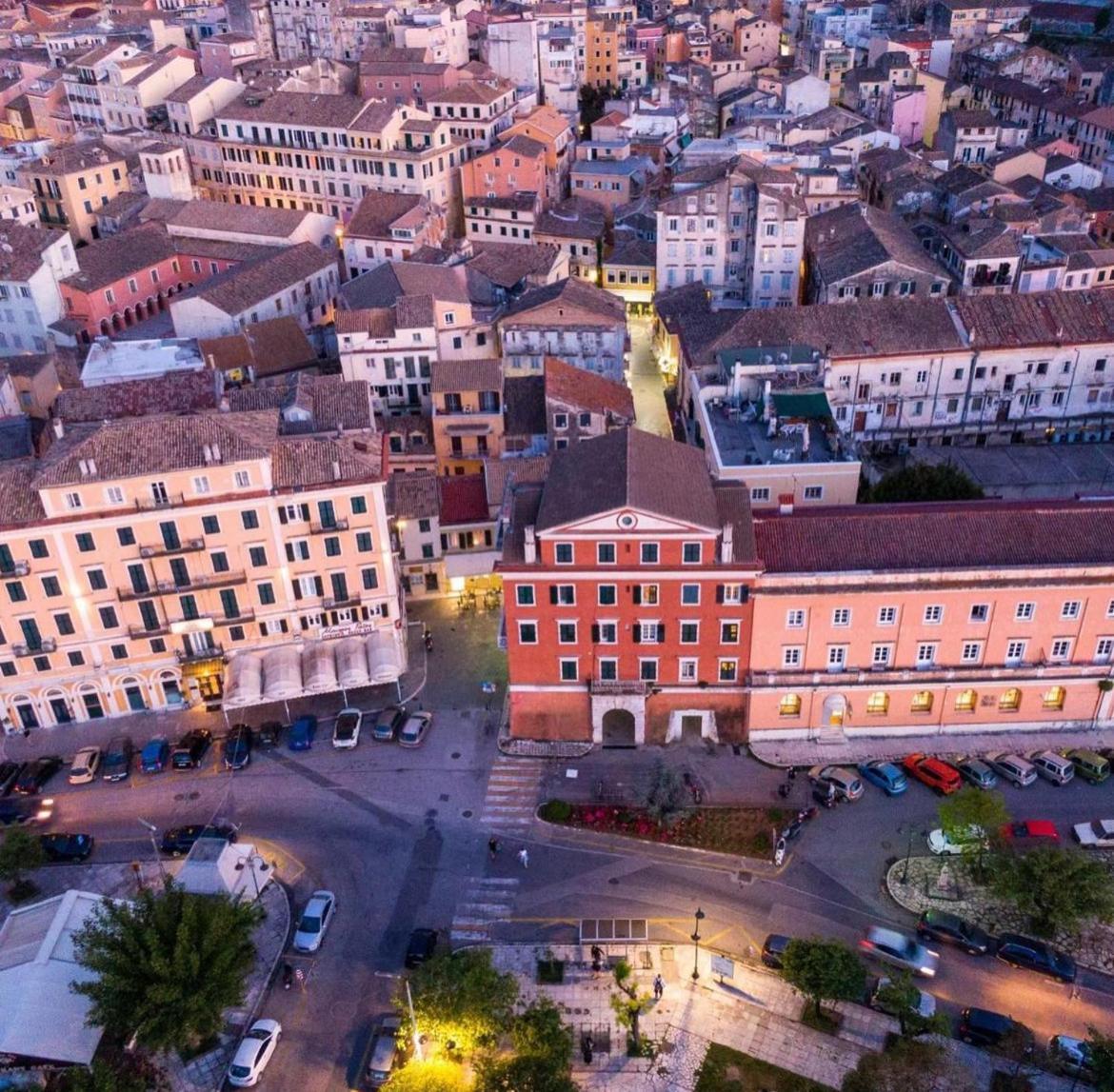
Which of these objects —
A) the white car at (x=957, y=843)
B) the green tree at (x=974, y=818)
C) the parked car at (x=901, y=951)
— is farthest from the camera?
the white car at (x=957, y=843)

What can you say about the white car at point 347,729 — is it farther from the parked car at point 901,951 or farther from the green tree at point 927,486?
the green tree at point 927,486

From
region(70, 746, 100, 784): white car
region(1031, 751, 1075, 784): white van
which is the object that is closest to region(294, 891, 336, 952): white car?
region(70, 746, 100, 784): white car

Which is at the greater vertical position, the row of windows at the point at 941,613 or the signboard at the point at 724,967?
the row of windows at the point at 941,613

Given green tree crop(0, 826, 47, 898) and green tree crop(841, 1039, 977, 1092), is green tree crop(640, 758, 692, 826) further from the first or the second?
green tree crop(0, 826, 47, 898)

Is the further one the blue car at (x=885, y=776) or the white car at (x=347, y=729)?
the white car at (x=347, y=729)

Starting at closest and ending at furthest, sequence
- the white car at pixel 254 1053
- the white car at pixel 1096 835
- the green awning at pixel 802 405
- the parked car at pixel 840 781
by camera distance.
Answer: the white car at pixel 254 1053, the white car at pixel 1096 835, the parked car at pixel 840 781, the green awning at pixel 802 405

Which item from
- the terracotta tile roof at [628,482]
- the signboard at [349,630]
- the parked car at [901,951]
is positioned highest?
the terracotta tile roof at [628,482]

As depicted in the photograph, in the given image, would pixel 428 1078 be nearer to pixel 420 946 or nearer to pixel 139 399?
pixel 420 946

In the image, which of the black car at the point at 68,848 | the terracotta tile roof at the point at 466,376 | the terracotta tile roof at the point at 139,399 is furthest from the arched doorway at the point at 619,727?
the terracotta tile roof at the point at 139,399
